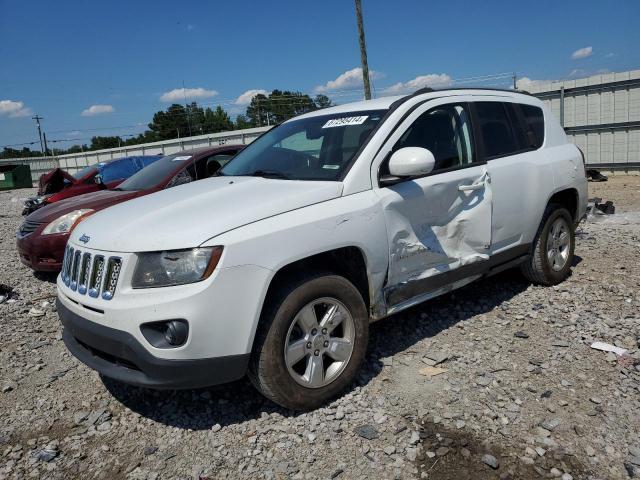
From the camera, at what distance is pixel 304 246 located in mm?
2773

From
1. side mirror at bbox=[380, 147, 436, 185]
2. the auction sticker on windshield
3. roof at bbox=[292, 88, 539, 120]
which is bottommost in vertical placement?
side mirror at bbox=[380, 147, 436, 185]

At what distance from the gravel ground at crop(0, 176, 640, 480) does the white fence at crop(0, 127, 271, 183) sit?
70.2 feet

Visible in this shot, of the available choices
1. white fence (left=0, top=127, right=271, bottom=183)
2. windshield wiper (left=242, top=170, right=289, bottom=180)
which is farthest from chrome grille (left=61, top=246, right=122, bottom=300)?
white fence (left=0, top=127, right=271, bottom=183)

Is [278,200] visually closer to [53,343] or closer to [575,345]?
[575,345]

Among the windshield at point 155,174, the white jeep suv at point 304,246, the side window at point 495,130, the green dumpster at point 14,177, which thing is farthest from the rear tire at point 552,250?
the green dumpster at point 14,177

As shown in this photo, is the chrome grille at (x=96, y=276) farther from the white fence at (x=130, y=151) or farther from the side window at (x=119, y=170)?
the white fence at (x=130, y=151)

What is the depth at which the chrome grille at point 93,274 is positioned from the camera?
8.75 ft

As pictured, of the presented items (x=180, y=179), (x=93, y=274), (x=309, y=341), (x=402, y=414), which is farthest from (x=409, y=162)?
(x=180, y=179)

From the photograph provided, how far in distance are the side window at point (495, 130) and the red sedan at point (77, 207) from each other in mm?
3528

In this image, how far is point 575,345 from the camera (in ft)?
12.0

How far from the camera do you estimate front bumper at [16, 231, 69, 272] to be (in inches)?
231

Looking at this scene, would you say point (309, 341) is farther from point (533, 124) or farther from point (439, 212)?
point (533, 124)

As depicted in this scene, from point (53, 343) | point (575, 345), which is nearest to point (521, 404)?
point (575, 345)

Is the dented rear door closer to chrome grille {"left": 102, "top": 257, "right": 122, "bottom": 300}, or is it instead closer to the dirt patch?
the dirt patch
